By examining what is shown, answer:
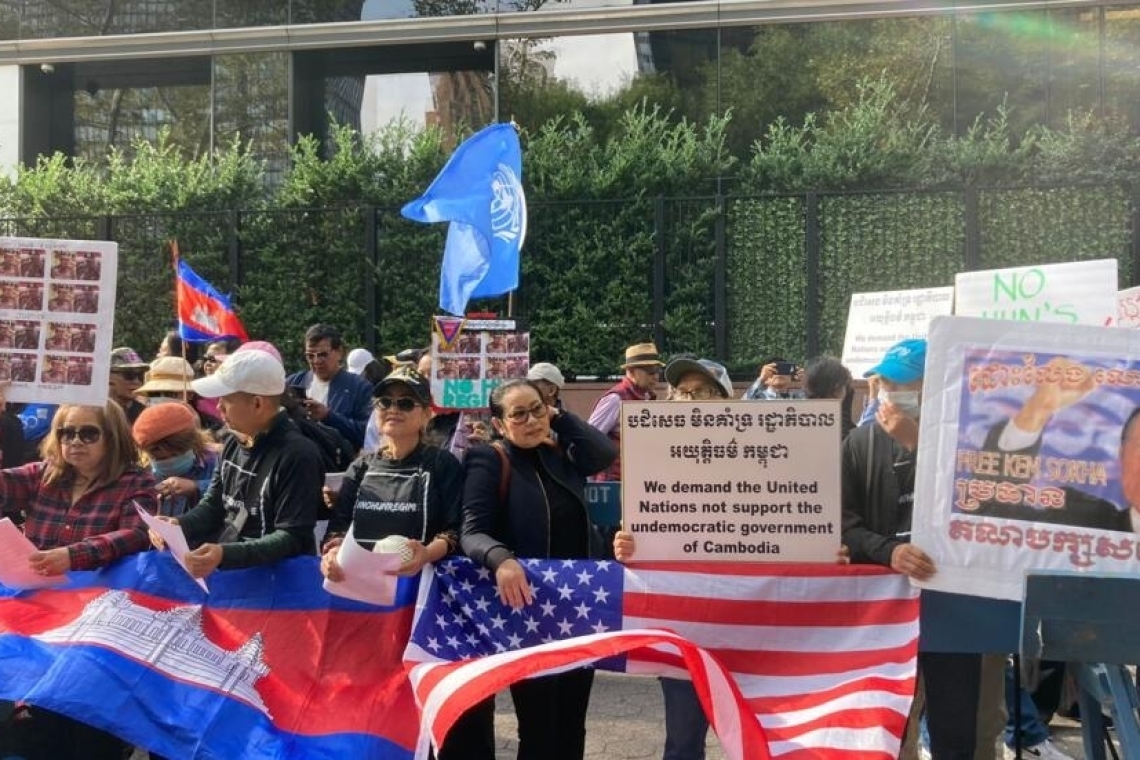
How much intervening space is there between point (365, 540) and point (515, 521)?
546mm

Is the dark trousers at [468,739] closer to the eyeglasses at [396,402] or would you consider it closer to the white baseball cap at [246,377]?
the eyeglasses at [396,402]

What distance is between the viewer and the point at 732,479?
4.00m

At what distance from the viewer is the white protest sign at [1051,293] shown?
639 cm

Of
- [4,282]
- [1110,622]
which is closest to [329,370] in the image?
[4,282]

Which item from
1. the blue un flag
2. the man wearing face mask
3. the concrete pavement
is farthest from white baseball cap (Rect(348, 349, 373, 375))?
the man wearing face mask

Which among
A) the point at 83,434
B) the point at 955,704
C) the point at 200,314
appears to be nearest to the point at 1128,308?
the point at 955,704

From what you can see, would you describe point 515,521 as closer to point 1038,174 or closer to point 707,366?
point 707,366

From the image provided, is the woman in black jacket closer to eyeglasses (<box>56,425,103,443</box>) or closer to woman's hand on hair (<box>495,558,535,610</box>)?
woman's hand on hair (<box>495,558,535,610</box>)

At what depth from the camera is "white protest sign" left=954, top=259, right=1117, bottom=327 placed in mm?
6387

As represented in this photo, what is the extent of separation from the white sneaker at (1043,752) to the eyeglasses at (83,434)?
4330mm

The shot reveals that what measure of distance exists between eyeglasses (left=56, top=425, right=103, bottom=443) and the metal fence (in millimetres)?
8667

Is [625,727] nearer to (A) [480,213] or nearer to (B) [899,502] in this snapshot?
(B) [899,502]

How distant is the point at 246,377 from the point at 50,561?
3.22ft

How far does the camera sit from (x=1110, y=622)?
11.0 feet
